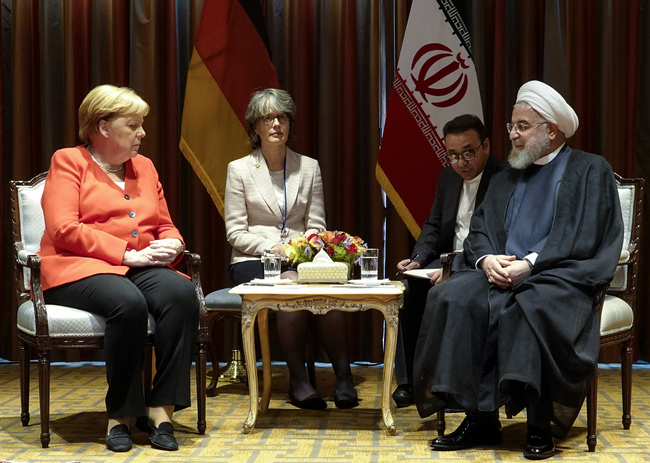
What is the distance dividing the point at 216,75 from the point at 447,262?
2.28 meters

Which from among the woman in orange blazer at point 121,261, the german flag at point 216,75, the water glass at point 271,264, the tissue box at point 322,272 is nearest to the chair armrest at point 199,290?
the woman in orange blazer at point 121,261

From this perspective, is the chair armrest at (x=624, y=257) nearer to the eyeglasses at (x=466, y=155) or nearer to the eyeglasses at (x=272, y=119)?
the eyeglasses at (x=466, y=155)

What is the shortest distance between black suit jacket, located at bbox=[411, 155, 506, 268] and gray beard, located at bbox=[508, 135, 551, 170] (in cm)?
63

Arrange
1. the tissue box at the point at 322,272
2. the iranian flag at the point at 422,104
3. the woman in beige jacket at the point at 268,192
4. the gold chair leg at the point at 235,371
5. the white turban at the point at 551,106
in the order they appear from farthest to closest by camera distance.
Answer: the iranian flag at the point at 422,104 < the gold chair leg at the point at 235,371 < the woman in beige jacket at the point at 268,192 < the tissue box at the point at 322,272 < the white turban at the point at 551,106

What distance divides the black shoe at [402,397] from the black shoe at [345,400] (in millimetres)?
233

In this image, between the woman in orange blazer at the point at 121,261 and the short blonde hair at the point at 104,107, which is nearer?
the woman in orange blazer at the point at 121,261

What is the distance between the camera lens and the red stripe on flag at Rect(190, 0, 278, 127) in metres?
5.29

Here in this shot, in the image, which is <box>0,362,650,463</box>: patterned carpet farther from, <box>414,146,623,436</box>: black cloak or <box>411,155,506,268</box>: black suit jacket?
<box>411,155,506,268</box>: black suit jacket

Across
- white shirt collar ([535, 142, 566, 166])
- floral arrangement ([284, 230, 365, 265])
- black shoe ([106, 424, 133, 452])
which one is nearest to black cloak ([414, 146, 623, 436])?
white shirt collar ([535, 142, 566, 166])

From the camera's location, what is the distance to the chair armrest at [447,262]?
12.9 ft

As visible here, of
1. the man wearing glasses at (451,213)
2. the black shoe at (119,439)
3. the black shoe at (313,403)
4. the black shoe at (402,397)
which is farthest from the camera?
the man wearing glasses at (451,213)

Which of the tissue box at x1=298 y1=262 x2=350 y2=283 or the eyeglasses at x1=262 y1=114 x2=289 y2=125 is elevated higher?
the eyeglasses at x1=262 y1=114 x2=289 y2=125

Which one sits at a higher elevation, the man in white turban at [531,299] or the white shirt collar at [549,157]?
the white shirt collar at [549,157]

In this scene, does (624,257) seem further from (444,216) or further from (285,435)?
(285,435)
